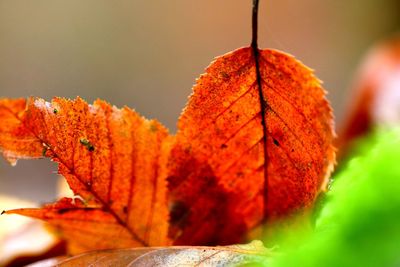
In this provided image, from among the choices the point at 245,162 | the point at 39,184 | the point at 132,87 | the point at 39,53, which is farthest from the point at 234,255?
Result: the point at 39,53

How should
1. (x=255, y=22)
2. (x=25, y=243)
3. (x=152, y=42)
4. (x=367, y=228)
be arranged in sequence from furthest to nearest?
(x=152, y=42), (x=25, y=243), (x=255, y=22), (x=367, y=228)

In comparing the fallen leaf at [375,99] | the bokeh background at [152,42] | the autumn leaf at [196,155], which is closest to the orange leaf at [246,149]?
the autumn leaf at [196,155]

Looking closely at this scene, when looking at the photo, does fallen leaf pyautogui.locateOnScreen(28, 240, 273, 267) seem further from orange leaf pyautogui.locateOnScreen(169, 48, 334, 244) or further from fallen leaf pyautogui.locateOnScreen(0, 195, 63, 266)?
fallen leaf pyautogui.locateOnScreen(0, 195, 63, 266)

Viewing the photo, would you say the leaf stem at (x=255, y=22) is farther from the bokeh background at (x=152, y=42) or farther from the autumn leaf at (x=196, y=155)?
the bokeh background at (x=152, y=42)

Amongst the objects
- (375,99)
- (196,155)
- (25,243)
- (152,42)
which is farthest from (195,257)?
(152,42)

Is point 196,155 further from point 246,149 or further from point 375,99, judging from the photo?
point 375,99

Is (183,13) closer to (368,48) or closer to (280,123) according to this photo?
(368,48)
